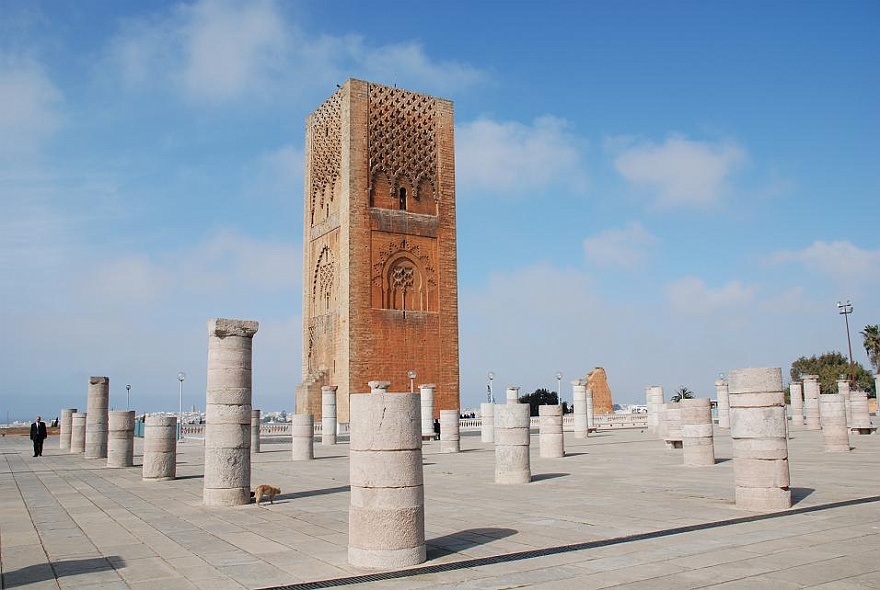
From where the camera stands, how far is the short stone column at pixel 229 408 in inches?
362

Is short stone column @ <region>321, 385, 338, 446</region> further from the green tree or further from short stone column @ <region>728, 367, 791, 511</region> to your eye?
the green tree

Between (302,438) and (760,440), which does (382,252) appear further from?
(760,440)

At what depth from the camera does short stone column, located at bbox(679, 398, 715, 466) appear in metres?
12.9

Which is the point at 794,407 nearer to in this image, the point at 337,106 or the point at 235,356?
the point at 337,106

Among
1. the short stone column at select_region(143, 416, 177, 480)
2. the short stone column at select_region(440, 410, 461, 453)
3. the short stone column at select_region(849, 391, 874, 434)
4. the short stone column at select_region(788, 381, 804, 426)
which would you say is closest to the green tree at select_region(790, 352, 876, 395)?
the short stone column at select_region(788, 381, 804, 426)

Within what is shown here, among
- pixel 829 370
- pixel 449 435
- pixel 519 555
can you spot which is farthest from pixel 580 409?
pixel 829 370

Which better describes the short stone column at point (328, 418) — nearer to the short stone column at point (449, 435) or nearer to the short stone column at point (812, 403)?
the short stone column at point (449, 435)

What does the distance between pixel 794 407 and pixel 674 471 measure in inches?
822

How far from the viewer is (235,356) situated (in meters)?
9.57

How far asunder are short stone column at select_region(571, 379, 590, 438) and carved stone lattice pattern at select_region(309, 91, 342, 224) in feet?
49.7

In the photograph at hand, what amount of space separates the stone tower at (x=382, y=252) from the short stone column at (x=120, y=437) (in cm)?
1544

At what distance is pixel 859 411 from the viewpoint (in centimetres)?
2209

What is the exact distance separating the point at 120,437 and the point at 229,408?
7045mm

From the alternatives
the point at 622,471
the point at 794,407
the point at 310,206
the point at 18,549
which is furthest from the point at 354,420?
the point at 310,206
